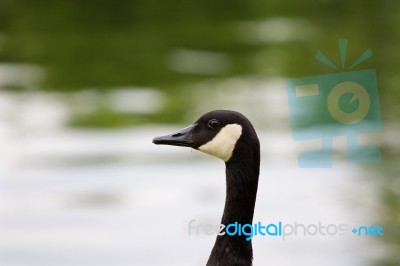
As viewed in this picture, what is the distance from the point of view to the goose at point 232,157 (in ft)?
17.1

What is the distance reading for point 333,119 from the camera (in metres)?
12.6

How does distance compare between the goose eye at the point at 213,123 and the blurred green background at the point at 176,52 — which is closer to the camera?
the goose eye at the point at 213,123

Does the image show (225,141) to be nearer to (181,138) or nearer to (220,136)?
(220,136)

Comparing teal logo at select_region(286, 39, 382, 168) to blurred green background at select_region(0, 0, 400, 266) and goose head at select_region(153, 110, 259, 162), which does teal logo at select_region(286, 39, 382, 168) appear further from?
goose head at select_region(153, 110, 259, 162)

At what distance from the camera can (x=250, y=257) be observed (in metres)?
5.45

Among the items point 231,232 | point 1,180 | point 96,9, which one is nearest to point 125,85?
point 1,180

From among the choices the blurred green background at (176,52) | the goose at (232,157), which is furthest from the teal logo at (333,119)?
the goose at (232,157)

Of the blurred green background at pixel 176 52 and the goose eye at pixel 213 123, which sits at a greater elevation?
the blurred green background at pixel 176 52


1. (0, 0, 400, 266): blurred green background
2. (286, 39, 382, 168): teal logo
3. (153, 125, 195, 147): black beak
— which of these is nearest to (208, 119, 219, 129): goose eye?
(153, 125, 195, 147): black beak

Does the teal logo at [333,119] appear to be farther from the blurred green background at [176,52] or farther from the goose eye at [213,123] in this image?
the goose eye at [213,123]

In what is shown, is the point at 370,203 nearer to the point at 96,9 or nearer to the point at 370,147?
the point at 370,147

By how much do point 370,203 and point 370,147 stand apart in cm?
222

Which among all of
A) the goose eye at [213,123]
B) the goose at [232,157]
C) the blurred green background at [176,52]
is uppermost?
the blurred green background at [176,52]

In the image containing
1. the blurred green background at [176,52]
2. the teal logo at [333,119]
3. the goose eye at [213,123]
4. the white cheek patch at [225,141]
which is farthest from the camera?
the blurred green background at [176,52]
